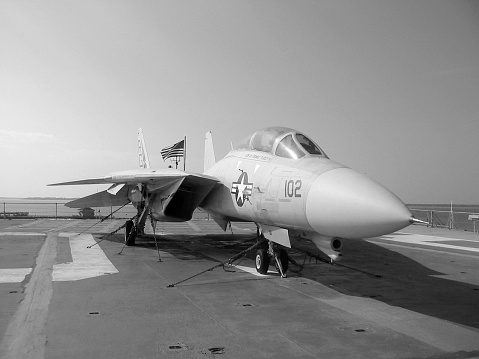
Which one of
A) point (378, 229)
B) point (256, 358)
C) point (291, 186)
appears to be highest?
point (291, 186)

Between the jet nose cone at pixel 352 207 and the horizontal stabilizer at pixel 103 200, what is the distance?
1082 cm

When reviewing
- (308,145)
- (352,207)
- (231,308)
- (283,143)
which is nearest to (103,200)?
(283,143)

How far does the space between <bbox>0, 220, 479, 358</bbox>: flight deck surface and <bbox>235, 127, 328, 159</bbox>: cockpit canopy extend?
248 cm

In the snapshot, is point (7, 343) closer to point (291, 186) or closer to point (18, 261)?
point (291, 186)

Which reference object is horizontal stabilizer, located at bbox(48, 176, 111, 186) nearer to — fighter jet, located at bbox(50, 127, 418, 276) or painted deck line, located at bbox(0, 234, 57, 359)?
fighter jet, located at bbox(50, 127, 418, 276)

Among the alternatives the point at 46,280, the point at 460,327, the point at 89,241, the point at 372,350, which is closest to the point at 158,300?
the point at 46,280

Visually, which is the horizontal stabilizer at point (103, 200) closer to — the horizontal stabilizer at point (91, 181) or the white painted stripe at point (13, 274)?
the horizontal stabilizer at point (91, 181)

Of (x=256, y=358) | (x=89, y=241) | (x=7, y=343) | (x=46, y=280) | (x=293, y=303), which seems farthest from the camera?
(x=89, y=241)

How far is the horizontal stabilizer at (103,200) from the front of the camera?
16.1 m

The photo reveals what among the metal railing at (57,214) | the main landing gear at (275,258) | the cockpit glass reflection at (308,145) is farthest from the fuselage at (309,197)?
the metal railing at (57,214)

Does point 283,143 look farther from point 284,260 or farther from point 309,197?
point 284,260

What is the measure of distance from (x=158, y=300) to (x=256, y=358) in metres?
2.74

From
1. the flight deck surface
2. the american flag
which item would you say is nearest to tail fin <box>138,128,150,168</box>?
the american flag

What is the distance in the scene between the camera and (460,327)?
16.8 feet
